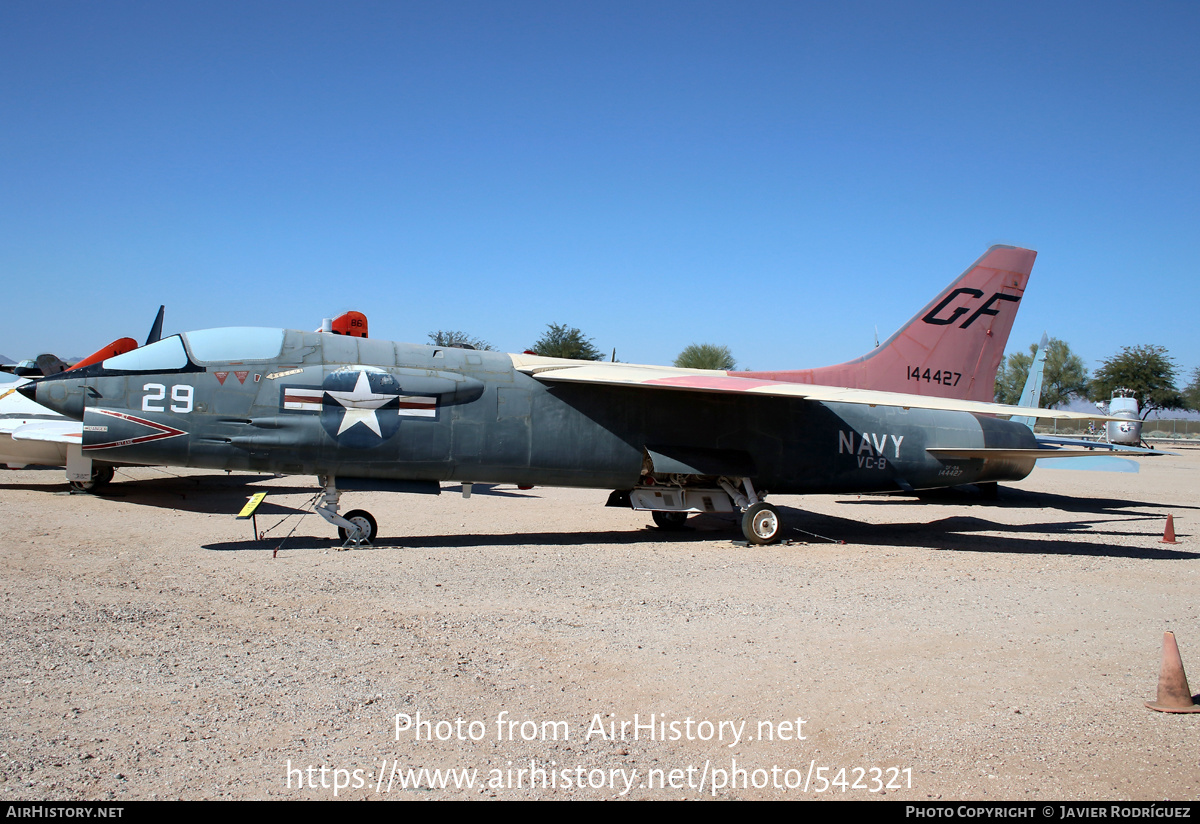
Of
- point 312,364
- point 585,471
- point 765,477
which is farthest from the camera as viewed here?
point 765,477

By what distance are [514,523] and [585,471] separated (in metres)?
2.72

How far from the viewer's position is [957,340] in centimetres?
1486

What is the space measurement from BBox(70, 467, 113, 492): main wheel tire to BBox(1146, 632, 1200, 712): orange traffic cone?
59.1ft

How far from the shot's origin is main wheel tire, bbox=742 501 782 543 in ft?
39.8

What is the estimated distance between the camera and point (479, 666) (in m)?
5.79

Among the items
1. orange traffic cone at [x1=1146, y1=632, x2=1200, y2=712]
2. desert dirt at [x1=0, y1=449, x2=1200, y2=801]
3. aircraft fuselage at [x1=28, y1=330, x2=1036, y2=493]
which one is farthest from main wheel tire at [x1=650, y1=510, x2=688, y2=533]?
orange traffic cone at [x1=1146, y1=632, x2=1200, y2=712]

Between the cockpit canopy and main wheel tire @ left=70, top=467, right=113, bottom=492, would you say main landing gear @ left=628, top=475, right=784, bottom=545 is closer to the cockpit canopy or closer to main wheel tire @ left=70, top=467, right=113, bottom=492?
the cockpit canopy

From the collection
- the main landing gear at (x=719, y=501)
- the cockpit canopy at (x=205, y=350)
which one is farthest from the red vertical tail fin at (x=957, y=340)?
the cockpit canopy at (x=205, y=350)

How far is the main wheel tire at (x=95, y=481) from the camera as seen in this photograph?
16.2 m

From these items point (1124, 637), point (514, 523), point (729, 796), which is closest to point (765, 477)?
point (514, 523)

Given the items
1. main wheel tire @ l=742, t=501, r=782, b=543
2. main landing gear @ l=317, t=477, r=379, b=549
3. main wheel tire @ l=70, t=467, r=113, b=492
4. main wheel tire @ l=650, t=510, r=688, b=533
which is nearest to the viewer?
main landing gear @ l=317, t=477, r=379, b=549

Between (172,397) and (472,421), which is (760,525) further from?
(172,397)

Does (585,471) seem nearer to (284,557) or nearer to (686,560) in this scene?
(686,560)

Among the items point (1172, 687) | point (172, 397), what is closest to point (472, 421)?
point (172, 397)
